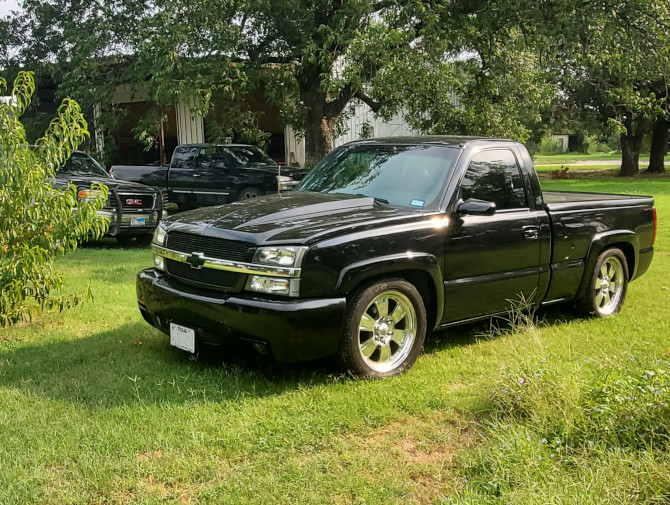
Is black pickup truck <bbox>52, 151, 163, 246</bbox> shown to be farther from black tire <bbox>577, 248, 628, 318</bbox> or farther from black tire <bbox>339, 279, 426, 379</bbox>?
black tire <bbox>577, 248, 628, 318</bbox>

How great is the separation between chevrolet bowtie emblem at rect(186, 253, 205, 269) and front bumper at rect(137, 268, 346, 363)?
181 mm

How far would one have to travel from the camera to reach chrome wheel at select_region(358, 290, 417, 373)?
4629mm

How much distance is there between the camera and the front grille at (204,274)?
4391 millimetres

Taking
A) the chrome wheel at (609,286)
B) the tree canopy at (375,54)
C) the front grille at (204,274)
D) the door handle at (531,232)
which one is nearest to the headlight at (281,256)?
the front grille at (204,274)

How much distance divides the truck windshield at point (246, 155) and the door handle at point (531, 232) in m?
11.1

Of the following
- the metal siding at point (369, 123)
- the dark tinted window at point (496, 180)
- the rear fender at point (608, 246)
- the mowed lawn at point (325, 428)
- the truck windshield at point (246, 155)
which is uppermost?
the metal siding at point (369, 123)

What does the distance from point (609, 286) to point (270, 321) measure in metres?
4.05

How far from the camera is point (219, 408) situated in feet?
13.4

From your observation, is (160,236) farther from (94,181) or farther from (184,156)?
(184,156)

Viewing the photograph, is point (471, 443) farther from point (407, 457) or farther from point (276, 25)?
point (276, 25)

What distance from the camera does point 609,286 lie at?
21.7 feet

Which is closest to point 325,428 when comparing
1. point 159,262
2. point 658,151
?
point 159,262

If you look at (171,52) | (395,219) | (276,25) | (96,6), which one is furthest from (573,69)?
(395,219)

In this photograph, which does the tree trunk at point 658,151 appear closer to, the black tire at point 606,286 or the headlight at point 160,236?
the black tire at point 606,286
